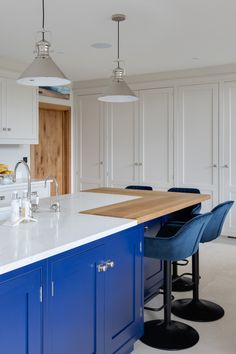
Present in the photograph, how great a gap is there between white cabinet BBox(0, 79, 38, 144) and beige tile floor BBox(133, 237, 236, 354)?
9.18 ft

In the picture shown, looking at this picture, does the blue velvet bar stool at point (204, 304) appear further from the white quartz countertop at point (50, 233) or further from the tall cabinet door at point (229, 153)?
the tall cabinet door at point (229, 153)

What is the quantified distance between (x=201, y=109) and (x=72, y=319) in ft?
14.8

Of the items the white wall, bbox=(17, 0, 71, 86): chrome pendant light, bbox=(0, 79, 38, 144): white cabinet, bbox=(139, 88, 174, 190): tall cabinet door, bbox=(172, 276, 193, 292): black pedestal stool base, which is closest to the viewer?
bbox=(17, 0, 71, 86): chrome pendant light

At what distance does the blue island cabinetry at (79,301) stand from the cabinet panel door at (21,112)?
11.0 ft

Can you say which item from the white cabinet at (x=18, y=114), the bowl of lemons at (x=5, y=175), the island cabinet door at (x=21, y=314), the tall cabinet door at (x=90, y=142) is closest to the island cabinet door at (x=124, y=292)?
the island cabinet door at (x=21, y=314)

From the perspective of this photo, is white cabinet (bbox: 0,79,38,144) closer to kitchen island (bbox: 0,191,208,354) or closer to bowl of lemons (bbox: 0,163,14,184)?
bowl of lemons (bbox: 0,163,14,184)

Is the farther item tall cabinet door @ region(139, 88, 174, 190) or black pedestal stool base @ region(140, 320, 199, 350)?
tall cabinet door @ region(139, 88, 174, 190)

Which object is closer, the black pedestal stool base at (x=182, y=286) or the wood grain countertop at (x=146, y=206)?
the wood grain countertop at (x=146, y=206)

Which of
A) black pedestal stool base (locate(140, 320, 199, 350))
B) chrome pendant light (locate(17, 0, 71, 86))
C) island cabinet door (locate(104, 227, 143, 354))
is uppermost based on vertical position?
chrome pendant light (locate(17, 0, 71, 86))

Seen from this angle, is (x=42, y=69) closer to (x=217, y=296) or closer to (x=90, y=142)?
(x=217, y=296)

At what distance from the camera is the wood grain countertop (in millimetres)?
2617

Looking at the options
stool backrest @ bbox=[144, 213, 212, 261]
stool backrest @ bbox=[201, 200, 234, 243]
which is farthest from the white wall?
stool backrest @ bbox=[144, 213, 212, 261]

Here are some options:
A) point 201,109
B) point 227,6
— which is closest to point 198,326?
point 227,6

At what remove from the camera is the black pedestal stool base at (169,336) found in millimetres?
2674
